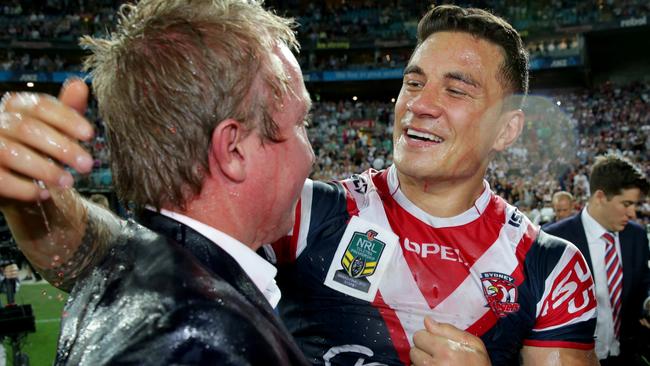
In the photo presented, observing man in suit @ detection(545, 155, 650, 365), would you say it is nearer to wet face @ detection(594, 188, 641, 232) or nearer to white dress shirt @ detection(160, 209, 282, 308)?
wet face @ detection(594, 188, 641, 232)

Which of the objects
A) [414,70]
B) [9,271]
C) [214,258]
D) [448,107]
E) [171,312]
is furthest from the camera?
[9,271]

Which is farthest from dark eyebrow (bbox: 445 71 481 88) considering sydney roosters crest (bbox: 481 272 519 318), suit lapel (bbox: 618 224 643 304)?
suit lapel (bbox: 618 224 643 304)

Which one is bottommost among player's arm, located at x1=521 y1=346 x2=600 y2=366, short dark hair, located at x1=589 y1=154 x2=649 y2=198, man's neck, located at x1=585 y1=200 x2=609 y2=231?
man's neck, located at x1=585 y1=200 x2=609 y2=231

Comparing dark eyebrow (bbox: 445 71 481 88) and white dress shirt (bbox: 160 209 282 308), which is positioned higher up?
dark eyebrow (bbox: 445 71 481 88)

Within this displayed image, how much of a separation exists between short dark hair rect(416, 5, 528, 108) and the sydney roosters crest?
2.80 feet

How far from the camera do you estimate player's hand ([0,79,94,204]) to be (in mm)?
971

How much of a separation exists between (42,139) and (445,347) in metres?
1.36

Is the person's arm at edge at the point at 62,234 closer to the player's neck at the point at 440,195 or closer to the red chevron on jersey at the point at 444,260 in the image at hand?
the red chevron on jersey at the point at 444,260

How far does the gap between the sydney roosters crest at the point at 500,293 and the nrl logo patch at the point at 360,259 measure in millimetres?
452

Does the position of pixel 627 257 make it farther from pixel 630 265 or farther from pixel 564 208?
pixel 564 208

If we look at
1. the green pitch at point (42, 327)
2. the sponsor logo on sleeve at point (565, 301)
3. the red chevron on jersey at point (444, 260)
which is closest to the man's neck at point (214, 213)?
the red chevron on jersey at point (444, 260)

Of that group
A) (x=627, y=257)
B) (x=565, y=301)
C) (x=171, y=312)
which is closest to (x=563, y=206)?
(x=627, y=257)

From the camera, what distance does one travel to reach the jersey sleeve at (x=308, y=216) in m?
2.26

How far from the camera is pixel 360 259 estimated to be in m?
2.28
